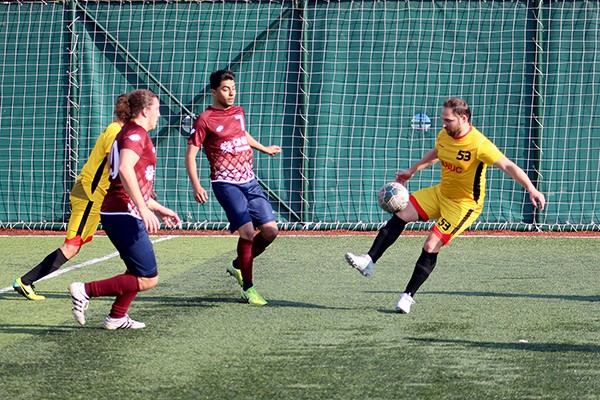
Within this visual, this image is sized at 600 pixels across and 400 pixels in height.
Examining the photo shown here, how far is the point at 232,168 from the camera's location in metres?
8.07

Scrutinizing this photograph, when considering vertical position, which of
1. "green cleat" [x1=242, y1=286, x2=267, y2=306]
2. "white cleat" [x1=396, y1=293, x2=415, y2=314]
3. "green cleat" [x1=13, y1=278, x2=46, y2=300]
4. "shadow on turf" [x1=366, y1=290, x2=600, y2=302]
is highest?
"white cleat" [x1=396, y1=293, x2=415, y2=314]

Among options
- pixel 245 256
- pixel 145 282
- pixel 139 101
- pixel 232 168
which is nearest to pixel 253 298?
pixel 245 256

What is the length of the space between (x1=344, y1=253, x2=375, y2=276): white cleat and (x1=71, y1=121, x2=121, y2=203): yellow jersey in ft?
6.74

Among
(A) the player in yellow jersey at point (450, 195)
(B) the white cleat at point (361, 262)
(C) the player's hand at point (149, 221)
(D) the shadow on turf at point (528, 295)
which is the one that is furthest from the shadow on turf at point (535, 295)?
(C) the player's hand at point (149, 221)

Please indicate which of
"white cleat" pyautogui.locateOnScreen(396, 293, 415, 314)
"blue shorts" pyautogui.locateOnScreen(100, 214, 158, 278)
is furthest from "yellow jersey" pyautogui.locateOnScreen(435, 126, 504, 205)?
"blue shorts" pyautogui.locateOnScreen(100, 214, 158, 278)

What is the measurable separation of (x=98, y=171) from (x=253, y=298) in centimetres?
157

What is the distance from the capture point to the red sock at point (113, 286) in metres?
6.50

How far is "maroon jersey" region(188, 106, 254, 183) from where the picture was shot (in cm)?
805

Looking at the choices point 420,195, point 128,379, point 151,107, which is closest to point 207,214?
point 420,195

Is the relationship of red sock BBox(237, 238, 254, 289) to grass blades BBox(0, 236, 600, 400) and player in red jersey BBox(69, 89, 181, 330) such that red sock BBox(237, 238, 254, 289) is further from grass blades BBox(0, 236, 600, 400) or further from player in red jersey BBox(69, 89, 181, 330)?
player in red jersey BBox(69, 89, 181, 330)

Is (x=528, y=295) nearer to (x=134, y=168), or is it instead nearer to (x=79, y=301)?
(x=134, y=168)

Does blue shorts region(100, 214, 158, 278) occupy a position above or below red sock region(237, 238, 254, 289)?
above

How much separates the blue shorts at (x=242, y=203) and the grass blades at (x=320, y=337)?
66 cm

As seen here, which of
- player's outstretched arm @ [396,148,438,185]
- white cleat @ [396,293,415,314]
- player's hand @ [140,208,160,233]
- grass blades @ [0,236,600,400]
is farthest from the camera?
player's outstretched arm @ [396,148,438,185]
